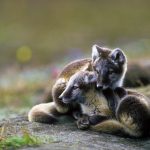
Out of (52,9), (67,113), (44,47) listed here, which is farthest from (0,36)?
(67,113)

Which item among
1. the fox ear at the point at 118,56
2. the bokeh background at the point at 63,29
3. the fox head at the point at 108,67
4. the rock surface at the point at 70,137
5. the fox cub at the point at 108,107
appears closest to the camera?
the rock surface at the point at 70,137

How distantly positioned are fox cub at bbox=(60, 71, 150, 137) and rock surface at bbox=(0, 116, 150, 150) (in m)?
0.13

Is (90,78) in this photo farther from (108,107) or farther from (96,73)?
(108,107)

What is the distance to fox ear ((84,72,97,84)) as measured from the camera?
1099cm

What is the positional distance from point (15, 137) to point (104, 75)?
1.73 m

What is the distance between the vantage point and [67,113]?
11625mm

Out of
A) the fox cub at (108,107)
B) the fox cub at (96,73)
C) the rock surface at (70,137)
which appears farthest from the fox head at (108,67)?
the rock surface at (70,137)

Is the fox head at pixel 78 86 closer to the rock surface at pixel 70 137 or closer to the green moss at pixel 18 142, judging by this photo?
the rock surface at pixel 70 137

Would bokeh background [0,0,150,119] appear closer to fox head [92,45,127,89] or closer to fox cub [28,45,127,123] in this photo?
fox cub [28,45,127,123]

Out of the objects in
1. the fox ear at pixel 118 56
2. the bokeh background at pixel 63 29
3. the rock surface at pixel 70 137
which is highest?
the bokeh background at pixel 63 29

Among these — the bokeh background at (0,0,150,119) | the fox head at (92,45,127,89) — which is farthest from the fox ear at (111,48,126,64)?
the bokeh background at (0,0,150,119)

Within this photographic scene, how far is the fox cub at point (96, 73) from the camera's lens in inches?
432

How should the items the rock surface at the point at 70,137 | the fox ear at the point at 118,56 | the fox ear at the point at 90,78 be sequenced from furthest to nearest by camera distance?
the fox ear at the point at 118,56 < the fox ear at the point at 90,78 < the rock surface at the point at 70,137

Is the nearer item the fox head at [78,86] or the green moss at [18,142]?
the green moss at [18,142]
